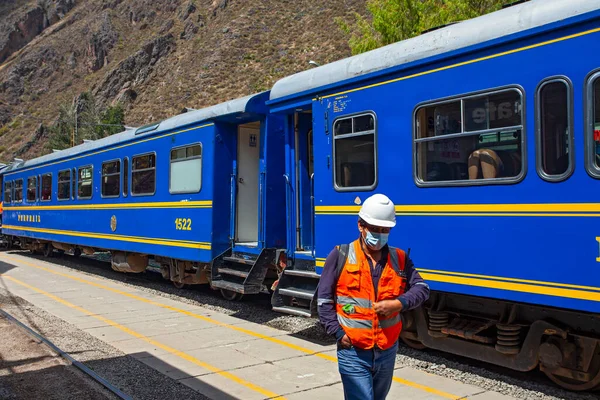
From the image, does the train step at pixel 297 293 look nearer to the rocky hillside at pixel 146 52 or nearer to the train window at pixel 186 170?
the train window at pixel 186 170

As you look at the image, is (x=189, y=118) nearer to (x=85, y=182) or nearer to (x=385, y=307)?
(x=85, y=182)

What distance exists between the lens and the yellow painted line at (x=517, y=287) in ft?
16.6

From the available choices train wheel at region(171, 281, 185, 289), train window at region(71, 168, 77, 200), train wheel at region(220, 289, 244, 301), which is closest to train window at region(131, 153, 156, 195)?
train wheel at region(171, 281, 185, 289)

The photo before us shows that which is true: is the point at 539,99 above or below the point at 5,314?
above

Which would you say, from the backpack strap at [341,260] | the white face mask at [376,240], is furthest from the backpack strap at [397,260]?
the backpack strap at [341,260]

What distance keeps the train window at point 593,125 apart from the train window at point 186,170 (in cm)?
718

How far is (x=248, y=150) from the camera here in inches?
431

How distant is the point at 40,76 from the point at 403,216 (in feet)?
320

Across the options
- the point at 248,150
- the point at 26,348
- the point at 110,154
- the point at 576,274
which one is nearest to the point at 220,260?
the point at 248,150

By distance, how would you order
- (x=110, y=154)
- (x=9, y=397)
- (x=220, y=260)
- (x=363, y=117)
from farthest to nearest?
1. (x=110, y=154)
2. (x=220, y=260)
3. (x=363, y=117)
4. (x=9, y=397)

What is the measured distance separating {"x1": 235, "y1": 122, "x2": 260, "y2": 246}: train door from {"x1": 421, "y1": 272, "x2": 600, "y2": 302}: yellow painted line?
16.0 feet

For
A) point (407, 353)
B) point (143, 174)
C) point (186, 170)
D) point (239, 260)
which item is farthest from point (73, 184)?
point (407, 353)

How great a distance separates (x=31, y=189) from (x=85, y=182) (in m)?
6.24

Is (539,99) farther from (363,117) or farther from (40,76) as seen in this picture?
(40,76)
